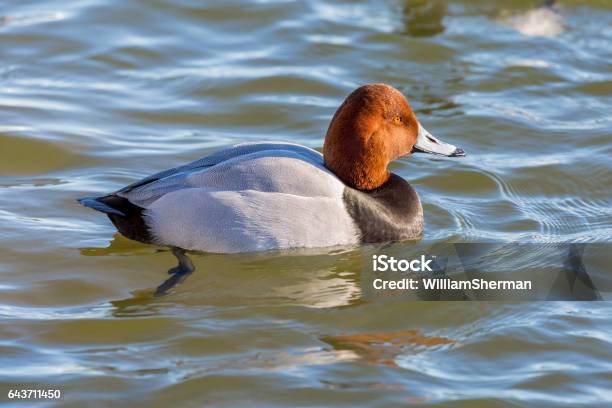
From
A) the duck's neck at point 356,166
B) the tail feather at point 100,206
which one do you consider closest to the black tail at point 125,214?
the tail feather at point 100,206

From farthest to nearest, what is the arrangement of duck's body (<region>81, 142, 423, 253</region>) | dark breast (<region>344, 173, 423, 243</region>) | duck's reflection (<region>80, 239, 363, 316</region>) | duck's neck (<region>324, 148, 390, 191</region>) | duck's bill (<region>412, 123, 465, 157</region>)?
duck's bill (<region>412, 123, 465, 157</region>), duck's neck (<region>324, 148, 390, 191</region>), dark breast (<region>344, 173, 423, 243</region>), duck's body (<region>81, 142, 423, 253</region>), duck's reflection (<region>80, 239, 363, 316</region>)

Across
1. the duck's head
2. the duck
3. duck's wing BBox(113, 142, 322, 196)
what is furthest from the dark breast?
duck's wing BBox(113, 142, 322, 196)

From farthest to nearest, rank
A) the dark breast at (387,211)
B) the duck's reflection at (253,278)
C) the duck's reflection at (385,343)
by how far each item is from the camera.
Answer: the dark breast at (387,211)
the duck's reflection at (253,278)
the duck's reflection at (385,343)

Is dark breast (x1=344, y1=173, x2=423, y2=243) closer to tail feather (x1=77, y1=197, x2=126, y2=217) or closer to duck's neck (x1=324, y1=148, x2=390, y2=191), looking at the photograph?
duck's neck (x1=324, y1=148, x2=390, y2=191)

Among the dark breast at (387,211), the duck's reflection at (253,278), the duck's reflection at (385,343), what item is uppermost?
the dark breast at (387,211)

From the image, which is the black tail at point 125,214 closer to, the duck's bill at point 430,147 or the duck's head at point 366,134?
the duck's head at point 366,134

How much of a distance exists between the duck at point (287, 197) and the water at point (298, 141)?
164 millimetres

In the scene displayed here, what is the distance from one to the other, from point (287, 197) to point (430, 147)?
3.90 feet

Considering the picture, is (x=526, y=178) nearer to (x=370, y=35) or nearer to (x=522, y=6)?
(x=370, y=35)

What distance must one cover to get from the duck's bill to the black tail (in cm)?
178

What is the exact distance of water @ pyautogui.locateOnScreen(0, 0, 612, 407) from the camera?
483cm

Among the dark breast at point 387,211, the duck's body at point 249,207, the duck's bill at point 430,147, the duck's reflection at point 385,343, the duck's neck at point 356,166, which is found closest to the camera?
the duck's reflection at point 385,343

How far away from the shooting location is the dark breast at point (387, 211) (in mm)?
6148

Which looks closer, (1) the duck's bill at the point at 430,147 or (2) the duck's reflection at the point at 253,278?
(2) the duck's reflection at the point at 253,278
